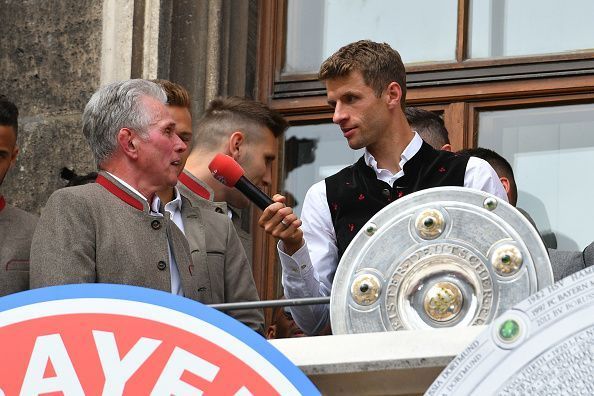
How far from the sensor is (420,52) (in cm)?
641

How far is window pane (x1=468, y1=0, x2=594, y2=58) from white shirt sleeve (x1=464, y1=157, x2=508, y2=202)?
4.76 feet

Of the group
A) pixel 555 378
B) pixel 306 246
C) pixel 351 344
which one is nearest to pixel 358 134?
pixel 306 246

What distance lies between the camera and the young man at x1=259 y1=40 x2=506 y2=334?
4695mm

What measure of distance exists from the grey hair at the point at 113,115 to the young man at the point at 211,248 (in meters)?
0.17

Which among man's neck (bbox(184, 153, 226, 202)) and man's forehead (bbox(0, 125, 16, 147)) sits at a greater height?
man's forehead (bbox(0, 125, 16, 147))

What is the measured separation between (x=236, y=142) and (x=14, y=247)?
1.18 meters

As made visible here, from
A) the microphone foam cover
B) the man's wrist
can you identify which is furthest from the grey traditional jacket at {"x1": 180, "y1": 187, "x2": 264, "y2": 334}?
the microphone foam cover

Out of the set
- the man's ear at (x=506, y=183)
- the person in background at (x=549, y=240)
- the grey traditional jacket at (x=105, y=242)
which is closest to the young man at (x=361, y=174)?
the person in background at (x=549, y=240)

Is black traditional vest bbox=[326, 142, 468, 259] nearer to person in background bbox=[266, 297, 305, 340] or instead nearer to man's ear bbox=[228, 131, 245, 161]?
person in background bbox=[266, 297, 305, 340]

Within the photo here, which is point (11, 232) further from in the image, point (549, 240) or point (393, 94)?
point (549, 240)

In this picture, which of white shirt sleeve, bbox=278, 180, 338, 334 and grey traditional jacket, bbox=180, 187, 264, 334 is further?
grey traditional jacket, bbox=180, 187, 264, 334

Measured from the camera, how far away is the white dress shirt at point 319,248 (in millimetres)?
4664

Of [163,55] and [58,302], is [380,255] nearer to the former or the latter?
[58,302]

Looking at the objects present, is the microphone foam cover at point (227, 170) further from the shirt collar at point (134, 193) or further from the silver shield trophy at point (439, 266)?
the silver shield trophy at point (439, 266)
